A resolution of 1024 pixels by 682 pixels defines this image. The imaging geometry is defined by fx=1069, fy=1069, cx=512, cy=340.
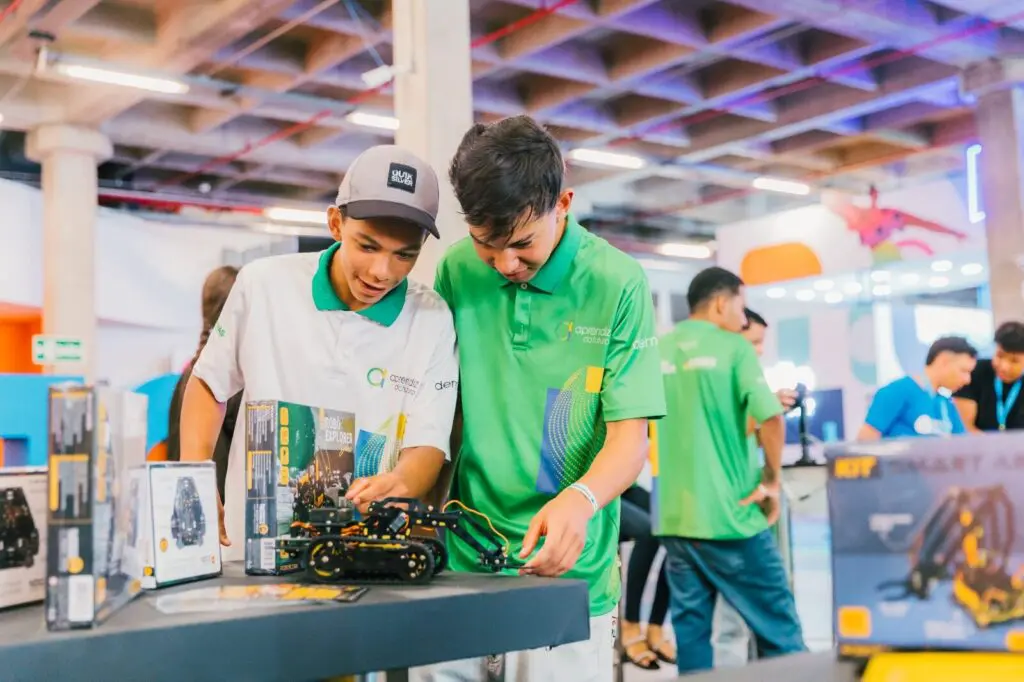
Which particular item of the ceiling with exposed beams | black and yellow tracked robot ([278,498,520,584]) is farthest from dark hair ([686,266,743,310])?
the ceiling with exposed beams

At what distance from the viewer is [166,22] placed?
7.61 metres

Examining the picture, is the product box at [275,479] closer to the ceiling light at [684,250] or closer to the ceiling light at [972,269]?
the ceiling light at [972,269]

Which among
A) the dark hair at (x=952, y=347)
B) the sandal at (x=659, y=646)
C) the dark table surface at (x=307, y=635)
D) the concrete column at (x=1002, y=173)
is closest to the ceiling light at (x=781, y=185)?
the concrete column at (x=1002, y=173)

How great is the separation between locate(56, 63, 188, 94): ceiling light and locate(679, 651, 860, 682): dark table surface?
7.68 meters

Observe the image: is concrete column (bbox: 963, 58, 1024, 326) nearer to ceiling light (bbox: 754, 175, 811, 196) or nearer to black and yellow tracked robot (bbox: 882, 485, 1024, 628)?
ceiling light (bbox: 754, 175, 811, 196)

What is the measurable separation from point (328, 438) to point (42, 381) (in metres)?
2.71

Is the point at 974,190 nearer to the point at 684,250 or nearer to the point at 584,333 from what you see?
the point at 684,250

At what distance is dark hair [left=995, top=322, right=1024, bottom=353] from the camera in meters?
4.73

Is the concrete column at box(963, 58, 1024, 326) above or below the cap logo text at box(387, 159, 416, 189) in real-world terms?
above

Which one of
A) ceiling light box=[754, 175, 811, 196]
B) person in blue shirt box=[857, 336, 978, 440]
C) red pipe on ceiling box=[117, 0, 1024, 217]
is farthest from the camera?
ceiling light box=[754, 175, 811, 196]

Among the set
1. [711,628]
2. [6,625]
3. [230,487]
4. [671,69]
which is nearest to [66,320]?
[671,69]

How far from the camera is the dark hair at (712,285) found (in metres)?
3.76

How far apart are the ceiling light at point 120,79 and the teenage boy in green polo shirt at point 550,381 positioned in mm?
6847

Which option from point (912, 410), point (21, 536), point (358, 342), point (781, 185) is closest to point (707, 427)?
point (912, 410)
